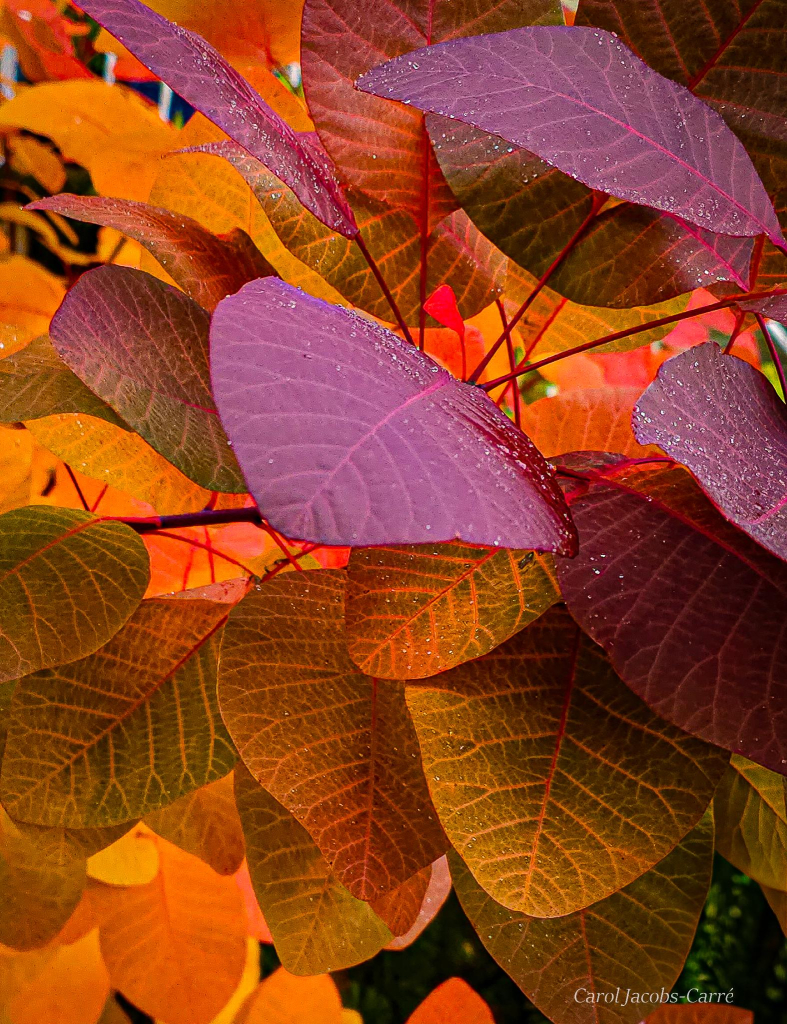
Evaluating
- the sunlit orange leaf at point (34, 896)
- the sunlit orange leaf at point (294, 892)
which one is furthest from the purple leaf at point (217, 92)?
the sunlit orange leaf at point (34, 896)

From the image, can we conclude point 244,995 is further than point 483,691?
Yes

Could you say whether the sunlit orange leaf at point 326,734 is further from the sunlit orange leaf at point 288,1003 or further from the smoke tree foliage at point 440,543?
the sunlit orange leaf at point 288,1003

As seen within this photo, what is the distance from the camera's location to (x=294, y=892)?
390 millimetres

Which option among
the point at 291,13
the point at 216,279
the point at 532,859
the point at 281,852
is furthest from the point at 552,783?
the point at 291,13

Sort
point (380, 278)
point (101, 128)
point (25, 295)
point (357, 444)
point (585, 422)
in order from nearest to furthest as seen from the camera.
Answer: point (357, 444) < point (380, 278) < point (585, 422) < point (101, 128) < point (25, 295)

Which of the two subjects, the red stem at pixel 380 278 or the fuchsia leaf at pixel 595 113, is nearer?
the fuchsia leaf at pixel 595 113

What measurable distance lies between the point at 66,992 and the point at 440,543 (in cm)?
49

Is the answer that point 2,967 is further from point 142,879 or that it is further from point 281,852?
point 281,852

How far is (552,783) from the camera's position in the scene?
1.05 feet

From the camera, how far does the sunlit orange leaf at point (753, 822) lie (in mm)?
453

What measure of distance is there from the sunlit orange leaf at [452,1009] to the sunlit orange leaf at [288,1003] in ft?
0.20

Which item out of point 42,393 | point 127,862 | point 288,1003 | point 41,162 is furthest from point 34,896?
point 41,162

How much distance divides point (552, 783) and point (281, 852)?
0.45 feet

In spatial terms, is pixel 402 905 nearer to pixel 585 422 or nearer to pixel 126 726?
pixel 126 726
